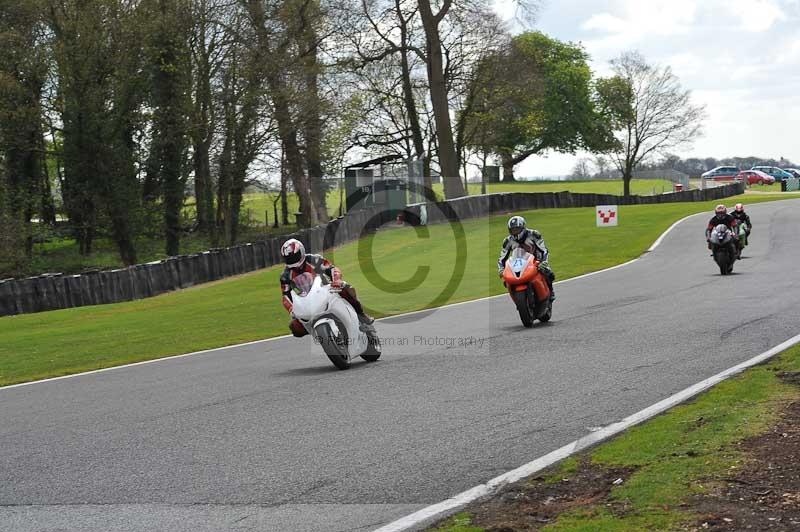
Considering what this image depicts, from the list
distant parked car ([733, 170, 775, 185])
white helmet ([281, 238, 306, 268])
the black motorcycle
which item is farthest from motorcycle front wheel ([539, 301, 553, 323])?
distant parked car ([733, 170, 775, 185])

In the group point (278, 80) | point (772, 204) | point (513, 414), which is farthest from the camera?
point (772, 204)

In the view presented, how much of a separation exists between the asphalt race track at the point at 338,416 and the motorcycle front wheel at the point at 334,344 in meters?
0.31

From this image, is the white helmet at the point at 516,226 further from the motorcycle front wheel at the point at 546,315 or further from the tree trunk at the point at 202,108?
the tree trunk at the point at 202,108

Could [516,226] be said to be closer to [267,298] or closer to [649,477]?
[649,477]

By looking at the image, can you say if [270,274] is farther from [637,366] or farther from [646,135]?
[646,135]

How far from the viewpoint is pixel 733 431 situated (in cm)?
730

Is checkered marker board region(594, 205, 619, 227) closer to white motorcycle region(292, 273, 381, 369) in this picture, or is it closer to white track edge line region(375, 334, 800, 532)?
white motorcycle region(292, 273, 381, 369)

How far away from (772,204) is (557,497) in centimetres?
4934

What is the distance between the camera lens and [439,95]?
50.8 meters

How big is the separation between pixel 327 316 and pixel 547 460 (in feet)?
17.2

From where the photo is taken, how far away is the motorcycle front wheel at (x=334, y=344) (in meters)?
11.8

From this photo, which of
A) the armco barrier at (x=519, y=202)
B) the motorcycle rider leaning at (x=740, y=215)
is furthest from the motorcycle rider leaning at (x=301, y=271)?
the armco barrier at (x=519, y=202)

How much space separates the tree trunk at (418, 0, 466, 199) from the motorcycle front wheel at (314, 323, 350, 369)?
37.1 m

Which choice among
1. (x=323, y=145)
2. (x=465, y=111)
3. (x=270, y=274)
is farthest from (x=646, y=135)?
(x=270, y=274)
